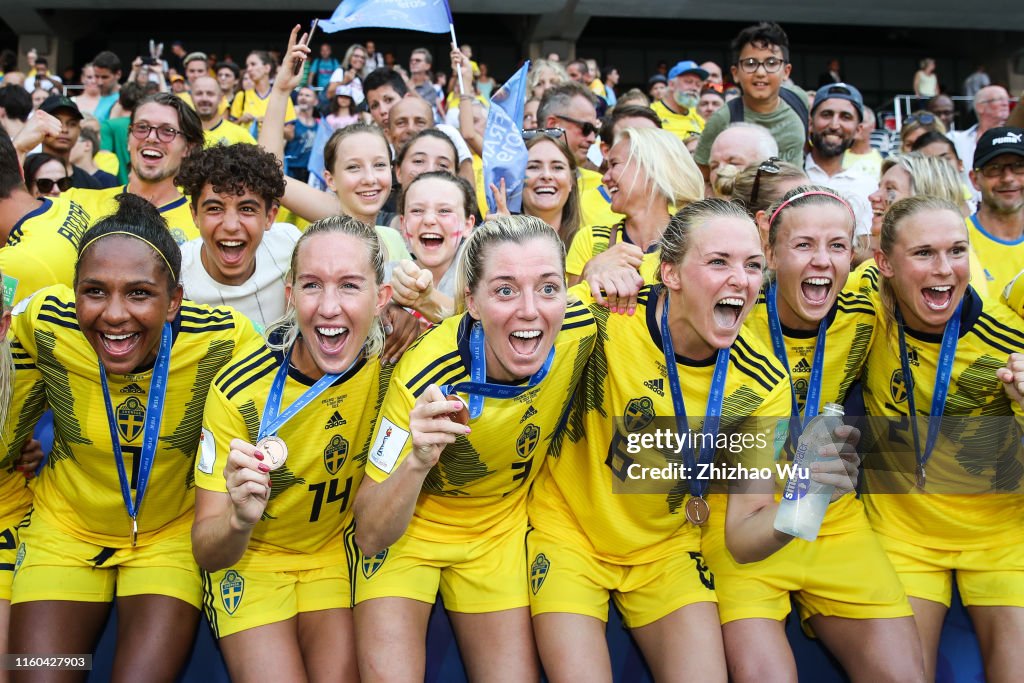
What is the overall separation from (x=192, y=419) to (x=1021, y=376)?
10.6 feet

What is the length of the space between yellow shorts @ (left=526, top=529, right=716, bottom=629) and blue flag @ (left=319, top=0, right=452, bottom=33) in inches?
152

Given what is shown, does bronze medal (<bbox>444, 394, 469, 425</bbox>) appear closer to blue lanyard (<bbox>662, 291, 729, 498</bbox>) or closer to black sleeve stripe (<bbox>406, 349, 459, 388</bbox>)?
black sleeve stripe (<bbox>406, 349, 459, 388</bbox>)

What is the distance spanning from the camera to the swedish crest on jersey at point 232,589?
135 inches

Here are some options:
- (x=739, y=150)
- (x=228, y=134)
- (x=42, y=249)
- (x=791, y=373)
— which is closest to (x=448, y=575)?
(x=791, y=373)

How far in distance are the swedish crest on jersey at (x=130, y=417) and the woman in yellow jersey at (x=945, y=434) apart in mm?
3150

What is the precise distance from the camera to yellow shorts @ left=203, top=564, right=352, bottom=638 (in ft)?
11.2

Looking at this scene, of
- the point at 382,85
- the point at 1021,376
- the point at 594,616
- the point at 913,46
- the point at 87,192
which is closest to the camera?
the point at 1021,376

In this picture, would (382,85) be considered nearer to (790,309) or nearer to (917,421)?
(790,309)

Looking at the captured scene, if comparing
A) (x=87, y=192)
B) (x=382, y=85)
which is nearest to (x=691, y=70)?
(x=382, y=85)

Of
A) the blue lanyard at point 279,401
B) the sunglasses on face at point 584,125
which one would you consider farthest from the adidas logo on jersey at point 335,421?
the sunglasses on face at point 584,125

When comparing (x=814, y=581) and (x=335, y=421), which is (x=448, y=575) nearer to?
(x=335, y=421)

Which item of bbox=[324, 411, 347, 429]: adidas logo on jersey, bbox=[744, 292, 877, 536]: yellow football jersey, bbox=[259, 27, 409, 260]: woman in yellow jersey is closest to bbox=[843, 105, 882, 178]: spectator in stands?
bbox=[744, 292, 877, 536]: yellow football jersey

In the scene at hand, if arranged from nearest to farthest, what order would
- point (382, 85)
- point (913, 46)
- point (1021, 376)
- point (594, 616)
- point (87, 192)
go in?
1. point (1021, 376)
2. point (594, 616)
3. point (87, 192)
4. point (382, 85)
5. point (913, 46)

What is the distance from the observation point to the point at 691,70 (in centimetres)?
1061
